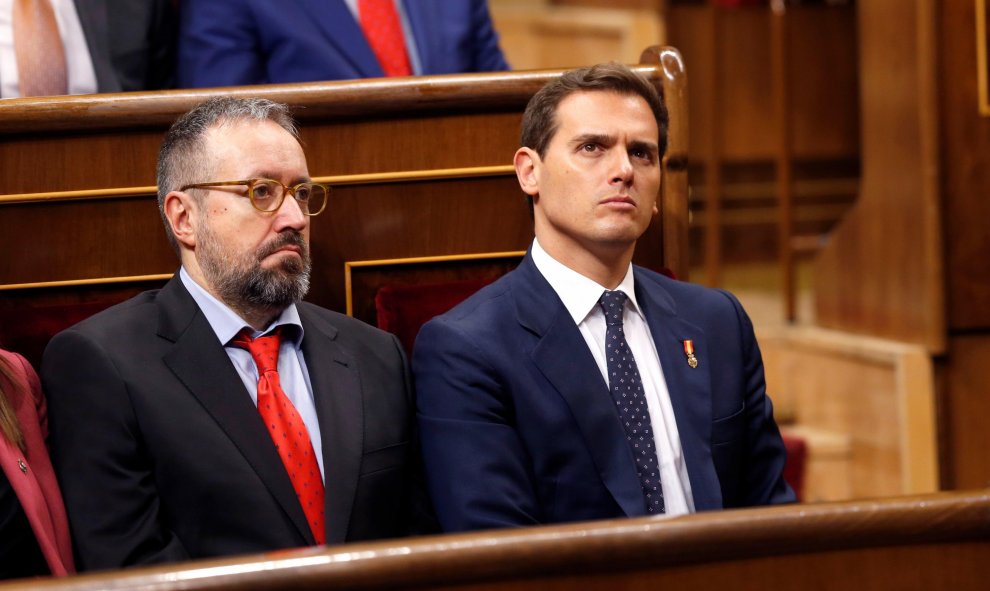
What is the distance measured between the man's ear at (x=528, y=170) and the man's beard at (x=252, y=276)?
0.20m

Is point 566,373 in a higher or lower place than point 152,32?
lower

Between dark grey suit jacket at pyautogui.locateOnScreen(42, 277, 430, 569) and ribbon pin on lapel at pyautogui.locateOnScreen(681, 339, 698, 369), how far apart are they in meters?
0.24

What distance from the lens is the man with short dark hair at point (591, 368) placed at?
854 mm

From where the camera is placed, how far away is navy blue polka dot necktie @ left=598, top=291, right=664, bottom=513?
868 millimetres

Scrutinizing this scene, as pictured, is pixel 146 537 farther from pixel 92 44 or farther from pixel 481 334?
pixel 92 44

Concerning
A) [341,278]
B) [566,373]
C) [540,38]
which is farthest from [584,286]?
[540,38]

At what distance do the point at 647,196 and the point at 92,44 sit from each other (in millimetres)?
546

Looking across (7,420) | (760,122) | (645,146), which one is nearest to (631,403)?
(645,146)

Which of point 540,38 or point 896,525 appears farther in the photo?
point 540,38

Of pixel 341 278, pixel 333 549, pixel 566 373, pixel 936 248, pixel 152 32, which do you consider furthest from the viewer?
pixel 936 248

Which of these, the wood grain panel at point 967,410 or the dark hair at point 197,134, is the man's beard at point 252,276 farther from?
the wood grain panel at point 967,410

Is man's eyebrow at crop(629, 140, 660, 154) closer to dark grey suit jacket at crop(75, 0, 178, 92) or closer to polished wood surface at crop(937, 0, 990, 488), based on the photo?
dark grey suit jacket at crop(75, 0, 178, 92)

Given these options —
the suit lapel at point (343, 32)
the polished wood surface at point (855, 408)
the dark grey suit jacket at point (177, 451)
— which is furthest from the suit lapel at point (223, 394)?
the polished wood surface at point (855, 408)

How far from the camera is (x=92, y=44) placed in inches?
44.0
